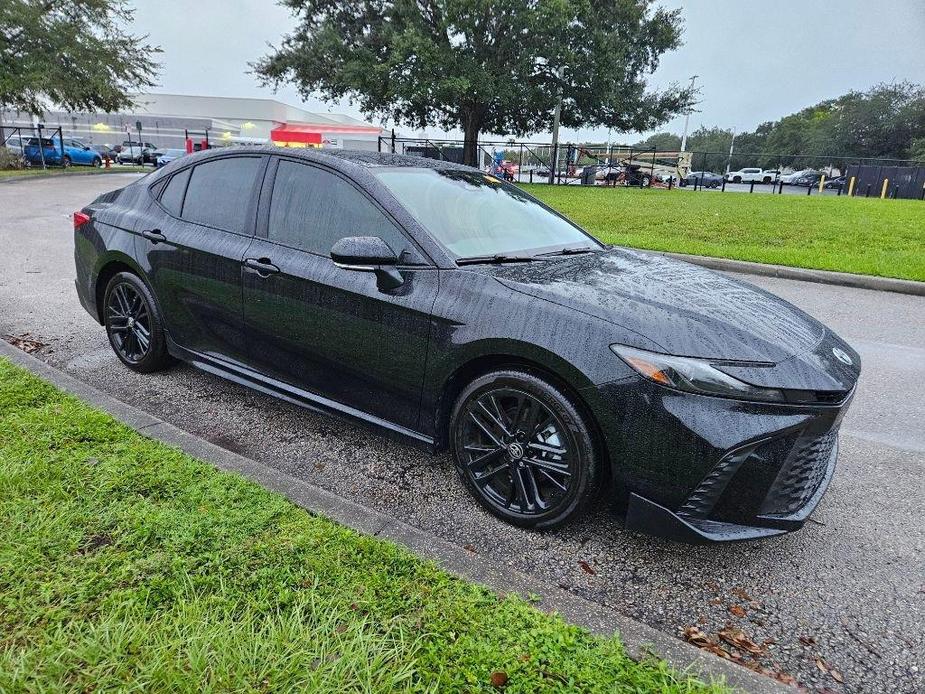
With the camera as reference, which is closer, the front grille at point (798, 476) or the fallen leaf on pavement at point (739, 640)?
the fallen leaf on pavement at point (739, 640)

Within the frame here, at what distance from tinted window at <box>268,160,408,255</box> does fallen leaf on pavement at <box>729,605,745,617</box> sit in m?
2.05

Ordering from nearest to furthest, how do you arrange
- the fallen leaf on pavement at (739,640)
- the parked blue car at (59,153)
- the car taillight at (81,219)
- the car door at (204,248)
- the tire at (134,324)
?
the fallen leaf on pavement at (739,640)
the car door at (204,248)
the tire at (134,324)
the car taillight at (81,219)
the parked blue car at (59,153)

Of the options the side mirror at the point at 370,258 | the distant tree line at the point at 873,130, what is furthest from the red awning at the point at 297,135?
the distant tree line at the point at 873,130

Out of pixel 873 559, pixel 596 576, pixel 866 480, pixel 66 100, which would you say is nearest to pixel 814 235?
pixel 866 480

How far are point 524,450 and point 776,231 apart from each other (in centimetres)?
1078

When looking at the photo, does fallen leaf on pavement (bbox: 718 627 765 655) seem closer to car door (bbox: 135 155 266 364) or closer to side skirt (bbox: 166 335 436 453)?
side skirt (bbox: 166 335 436 453)

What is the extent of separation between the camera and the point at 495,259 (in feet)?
10.2

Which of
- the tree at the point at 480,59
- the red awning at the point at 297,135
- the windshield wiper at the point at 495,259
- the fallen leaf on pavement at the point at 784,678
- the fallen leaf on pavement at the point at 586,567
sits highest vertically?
the tree at the point at 480,59

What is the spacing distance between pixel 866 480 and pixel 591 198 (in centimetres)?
1583

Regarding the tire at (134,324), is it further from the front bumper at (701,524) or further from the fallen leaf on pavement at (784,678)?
the fallen leaf on pavement at (784,678)

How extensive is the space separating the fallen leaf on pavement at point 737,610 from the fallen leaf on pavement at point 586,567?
51cm

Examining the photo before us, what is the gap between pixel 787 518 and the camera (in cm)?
241

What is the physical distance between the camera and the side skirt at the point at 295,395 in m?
3.06

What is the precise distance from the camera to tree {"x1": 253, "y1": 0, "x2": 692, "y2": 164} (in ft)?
78.8
